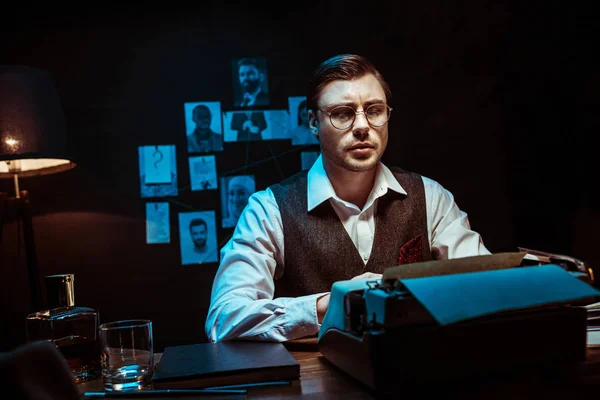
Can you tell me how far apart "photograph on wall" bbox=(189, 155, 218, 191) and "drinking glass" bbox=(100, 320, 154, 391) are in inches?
74.4

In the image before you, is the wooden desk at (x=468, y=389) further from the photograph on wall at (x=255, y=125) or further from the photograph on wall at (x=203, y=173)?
the photograph on wall at (x=255, y=125)

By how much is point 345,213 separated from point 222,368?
108cm

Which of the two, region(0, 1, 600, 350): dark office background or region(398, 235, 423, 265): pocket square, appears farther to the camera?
region(0, 1, 600, 350): dark office background

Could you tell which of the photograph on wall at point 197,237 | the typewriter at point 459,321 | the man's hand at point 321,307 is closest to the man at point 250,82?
the photograph on wall at point 197,237

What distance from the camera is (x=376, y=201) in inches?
80.3

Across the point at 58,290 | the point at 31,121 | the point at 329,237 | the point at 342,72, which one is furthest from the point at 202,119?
the point at 58,290

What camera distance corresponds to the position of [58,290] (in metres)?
1.10

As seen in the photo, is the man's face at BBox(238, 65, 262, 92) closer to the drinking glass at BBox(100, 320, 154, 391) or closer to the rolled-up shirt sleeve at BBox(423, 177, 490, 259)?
the rolled-up shirt sleeve at BBox(423, 177, 490, 259)

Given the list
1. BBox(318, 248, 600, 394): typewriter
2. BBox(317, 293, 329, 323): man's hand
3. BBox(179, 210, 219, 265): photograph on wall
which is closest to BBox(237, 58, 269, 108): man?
BBox(179, 210, 219, 265): photograph on wall

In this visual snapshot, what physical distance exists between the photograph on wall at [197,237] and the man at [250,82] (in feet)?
1.99

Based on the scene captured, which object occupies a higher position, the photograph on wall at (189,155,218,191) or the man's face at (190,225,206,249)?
the photograph on wall at (189,155,218,191)

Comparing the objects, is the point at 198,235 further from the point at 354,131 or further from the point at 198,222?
the point at 354,131

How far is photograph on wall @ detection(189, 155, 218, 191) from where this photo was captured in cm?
290

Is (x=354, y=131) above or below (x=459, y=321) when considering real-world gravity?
above
